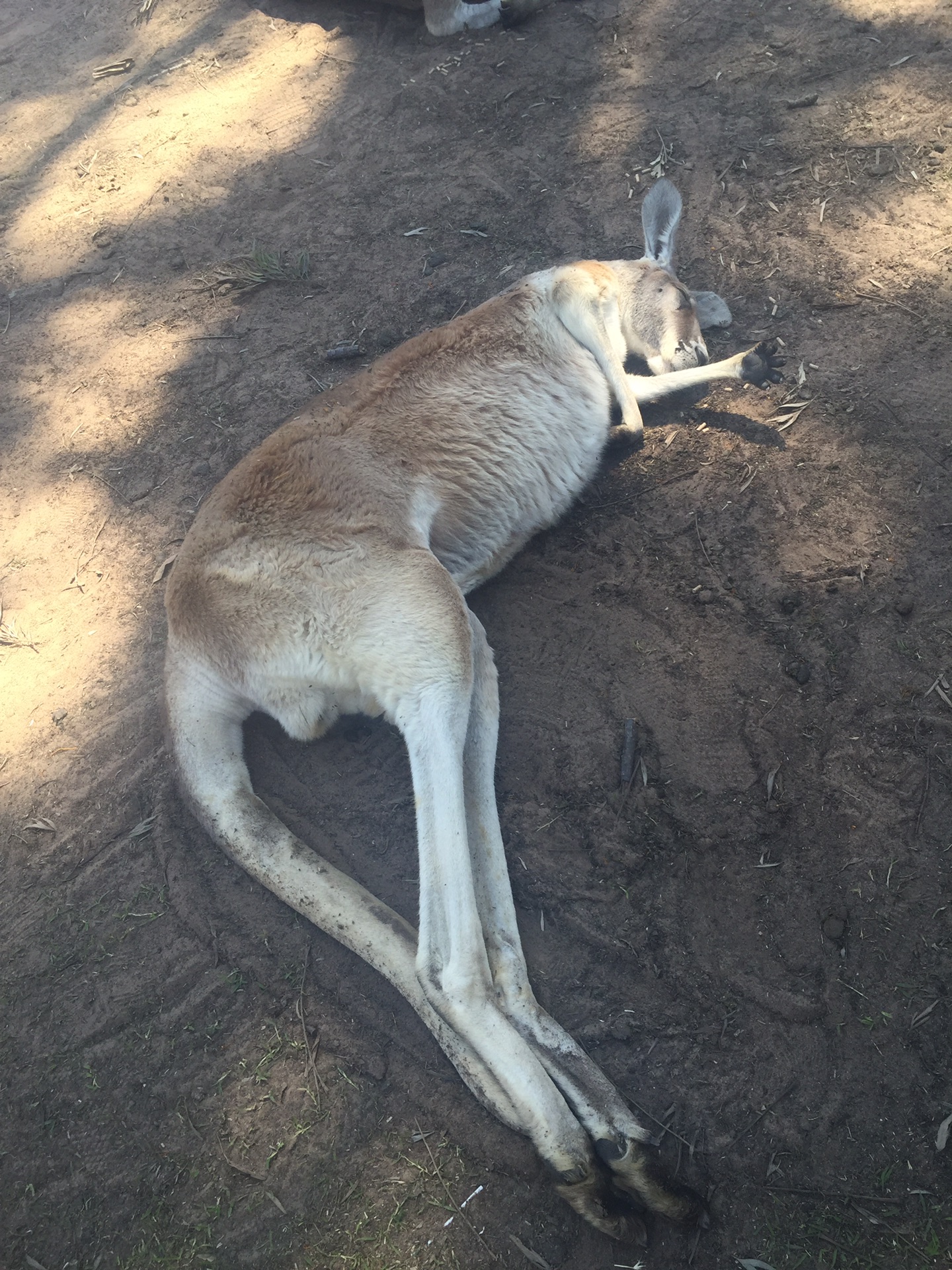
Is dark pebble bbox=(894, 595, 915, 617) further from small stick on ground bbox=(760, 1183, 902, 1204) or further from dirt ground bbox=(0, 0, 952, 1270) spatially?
small stick on ground bbox=(760, 1183, 902, 1204)

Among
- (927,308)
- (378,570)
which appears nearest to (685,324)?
(927,308)

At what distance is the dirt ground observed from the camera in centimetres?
232

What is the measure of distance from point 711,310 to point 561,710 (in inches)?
102

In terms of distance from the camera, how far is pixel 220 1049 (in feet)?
8.64

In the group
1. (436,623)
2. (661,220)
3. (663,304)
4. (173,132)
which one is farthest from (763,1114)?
(173,132)

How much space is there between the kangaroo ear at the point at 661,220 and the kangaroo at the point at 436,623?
586 mm

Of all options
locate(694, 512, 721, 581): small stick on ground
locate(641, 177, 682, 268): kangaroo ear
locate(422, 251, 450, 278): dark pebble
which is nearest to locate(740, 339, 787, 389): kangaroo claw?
locate(694, 512, 721, 581): small stick on ground

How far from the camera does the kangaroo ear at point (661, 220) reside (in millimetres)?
4621

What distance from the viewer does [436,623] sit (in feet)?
9.61

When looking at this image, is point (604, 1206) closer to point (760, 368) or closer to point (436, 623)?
point (436, 623)

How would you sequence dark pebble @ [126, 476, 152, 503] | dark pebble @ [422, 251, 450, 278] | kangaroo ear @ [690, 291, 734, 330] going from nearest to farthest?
1. dark pebble @ [126, 476, 152, 503]
2. kangaroo ear @ [690, 291, 734, 330]
3. dark pebble @ [422, 251, 450, 278]

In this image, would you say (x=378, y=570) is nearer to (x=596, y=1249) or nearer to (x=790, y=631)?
(x=790, y=631)

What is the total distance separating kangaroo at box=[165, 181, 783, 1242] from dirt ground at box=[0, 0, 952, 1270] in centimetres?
14

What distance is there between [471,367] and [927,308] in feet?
7.68
